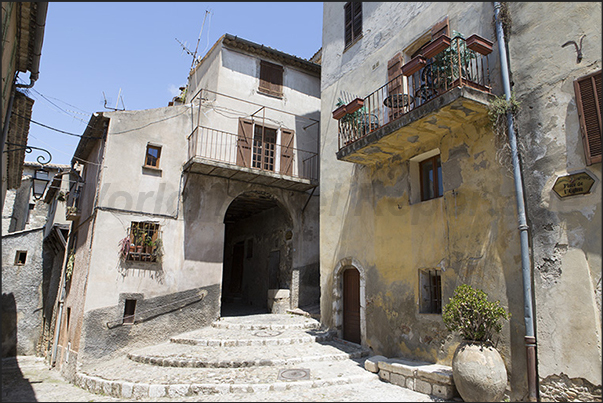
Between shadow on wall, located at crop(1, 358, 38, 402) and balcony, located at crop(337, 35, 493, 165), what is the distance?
31.1ft

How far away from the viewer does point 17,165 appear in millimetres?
12531

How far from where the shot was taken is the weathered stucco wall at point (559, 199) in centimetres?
612

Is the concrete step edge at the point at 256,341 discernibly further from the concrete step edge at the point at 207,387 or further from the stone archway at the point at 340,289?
the concrete step edge at the point at 207,387

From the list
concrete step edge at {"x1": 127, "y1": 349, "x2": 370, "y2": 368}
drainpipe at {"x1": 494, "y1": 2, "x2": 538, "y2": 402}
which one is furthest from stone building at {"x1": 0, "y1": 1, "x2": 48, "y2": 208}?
drainpipe at {"x1": 494, "y1": 2, "x2": 538, "y2": 402}

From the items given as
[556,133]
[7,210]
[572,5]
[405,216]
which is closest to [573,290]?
[556,133]

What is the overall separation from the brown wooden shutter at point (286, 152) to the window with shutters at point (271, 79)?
5.76ft

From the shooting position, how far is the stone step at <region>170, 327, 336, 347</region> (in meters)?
11.0

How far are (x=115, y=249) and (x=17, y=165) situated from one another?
411 cm

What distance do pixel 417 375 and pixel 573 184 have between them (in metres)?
4.39

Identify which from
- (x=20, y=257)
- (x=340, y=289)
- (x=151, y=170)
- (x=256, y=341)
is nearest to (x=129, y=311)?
(x=256, y=341)

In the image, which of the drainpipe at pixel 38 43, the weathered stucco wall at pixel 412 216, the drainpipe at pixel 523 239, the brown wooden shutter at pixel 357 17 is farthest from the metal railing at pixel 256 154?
the drainpipe at pixel 523 239

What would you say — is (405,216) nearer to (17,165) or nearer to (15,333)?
(17,165)

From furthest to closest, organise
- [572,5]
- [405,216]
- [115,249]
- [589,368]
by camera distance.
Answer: [115,249] < [405,216] < [572,5] < [589,368]

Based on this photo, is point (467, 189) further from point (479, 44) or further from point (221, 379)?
A: point (221, 379)
